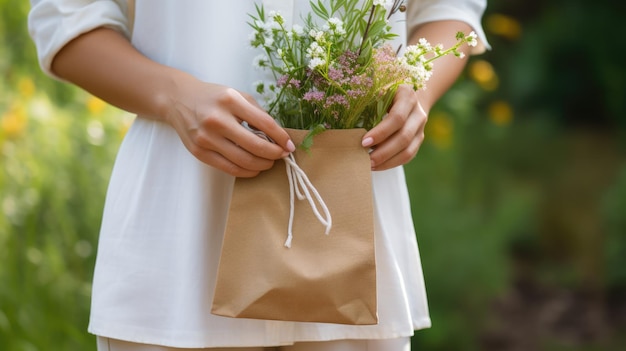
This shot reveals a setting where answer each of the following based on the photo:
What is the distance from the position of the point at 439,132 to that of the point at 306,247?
2.61m

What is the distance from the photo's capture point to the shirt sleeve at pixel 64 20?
1.40 meters

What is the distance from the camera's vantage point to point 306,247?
1229 millimetres

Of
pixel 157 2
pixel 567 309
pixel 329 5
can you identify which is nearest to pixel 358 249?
pixel 329 5

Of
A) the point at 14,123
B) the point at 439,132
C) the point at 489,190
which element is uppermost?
the point at 14,123

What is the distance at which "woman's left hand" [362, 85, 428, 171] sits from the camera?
4.20 feet

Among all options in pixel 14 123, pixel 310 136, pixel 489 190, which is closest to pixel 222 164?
pixel 310 136

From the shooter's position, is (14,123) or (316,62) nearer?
(316,62)

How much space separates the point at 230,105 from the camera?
4.06 feet

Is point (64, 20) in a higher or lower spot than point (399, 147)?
higher

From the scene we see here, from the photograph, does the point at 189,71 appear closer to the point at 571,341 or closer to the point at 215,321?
the point at 215,321

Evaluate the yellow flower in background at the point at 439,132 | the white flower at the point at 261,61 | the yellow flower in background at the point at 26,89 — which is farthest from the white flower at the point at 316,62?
the yellow flower in background at the point at 439,132

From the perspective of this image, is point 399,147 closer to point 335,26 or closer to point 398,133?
point 398,133

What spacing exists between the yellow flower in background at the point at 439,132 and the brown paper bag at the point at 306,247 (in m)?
2.54

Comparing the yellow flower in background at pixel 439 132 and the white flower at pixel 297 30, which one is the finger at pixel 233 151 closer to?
the white flower at pixel 297 30
